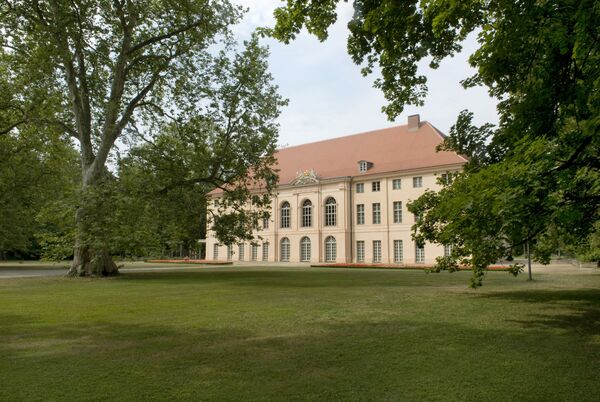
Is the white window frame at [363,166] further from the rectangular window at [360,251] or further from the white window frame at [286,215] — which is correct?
the white window frame at [286,215]

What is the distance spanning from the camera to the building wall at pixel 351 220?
43.2 m

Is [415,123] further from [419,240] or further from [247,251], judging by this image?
[419,240]

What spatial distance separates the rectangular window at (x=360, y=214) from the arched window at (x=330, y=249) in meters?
3.62

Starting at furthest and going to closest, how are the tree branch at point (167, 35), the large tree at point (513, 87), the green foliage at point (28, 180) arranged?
the green foliage at point (28, 180), the tree branch at point (167, 35), the large tree at point (513, 87)

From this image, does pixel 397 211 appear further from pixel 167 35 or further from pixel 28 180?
pixel 28 180

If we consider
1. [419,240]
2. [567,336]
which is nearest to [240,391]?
[567,336]

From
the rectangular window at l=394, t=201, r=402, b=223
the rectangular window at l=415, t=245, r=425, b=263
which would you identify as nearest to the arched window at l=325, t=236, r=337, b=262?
the rectangular window at l=394, t=201, r=402, b=223

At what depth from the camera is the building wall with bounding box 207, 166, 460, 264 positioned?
43.2m

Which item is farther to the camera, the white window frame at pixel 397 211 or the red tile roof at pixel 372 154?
the white window frame at pixel 397 211

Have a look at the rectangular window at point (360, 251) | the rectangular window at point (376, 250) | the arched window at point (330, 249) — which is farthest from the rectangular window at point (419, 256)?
the arched window at point (330, 249)

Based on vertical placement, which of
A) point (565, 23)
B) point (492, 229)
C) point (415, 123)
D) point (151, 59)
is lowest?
point (492, 229)

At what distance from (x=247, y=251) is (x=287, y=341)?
49982mm

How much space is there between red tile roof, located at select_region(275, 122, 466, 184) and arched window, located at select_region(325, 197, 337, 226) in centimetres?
276

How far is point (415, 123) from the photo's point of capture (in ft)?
153
